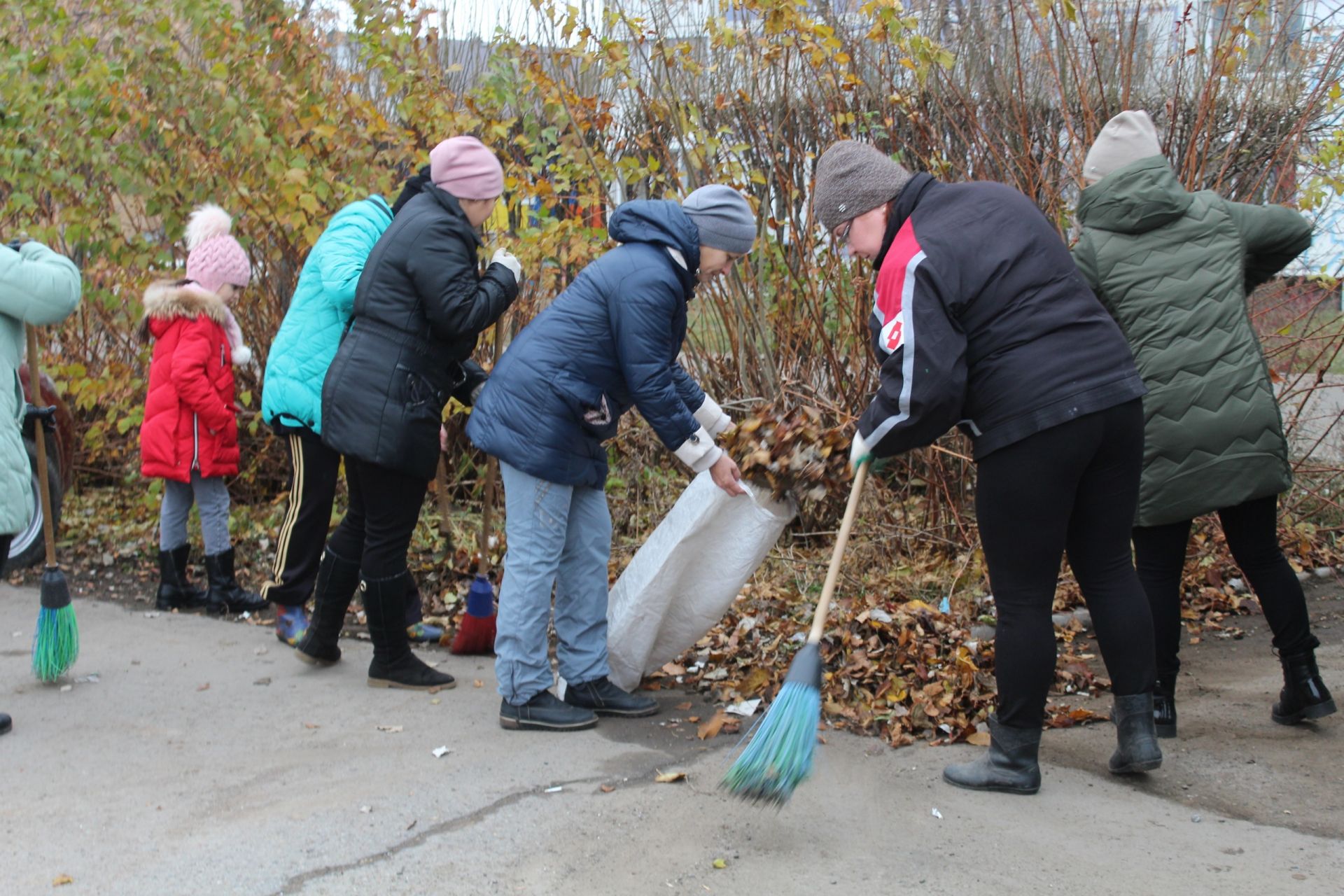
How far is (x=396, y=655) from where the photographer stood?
4.53 meters

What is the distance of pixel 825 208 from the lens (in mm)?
3436

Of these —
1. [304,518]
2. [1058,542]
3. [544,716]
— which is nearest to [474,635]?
[304,518]

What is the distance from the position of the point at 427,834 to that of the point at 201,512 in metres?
3.03

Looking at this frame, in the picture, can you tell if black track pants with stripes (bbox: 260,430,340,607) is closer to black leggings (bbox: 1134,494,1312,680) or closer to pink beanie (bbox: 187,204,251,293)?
pink beanie (bbox: 187,204,251,293)

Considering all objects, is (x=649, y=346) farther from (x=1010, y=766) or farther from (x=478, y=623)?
(x=478, y=623)

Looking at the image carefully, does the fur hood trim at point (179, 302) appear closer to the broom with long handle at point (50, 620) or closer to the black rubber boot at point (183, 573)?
the broom with long handle at point (50, 620)

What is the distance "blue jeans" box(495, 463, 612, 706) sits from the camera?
157 inches

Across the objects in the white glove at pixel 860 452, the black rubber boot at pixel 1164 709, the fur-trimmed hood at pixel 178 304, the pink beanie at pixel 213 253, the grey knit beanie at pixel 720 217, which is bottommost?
the black rubber boot at pixel 1164 709

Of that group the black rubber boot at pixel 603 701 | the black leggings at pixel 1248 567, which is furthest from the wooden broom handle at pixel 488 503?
the black leggings at pixel 1248 567

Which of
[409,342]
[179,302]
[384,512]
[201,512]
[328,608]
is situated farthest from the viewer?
[201,512]

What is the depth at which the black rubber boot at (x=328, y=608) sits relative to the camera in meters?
4.58

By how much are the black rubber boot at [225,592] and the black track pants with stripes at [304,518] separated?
2.39 ft

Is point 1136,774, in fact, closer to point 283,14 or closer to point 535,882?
point 535,882

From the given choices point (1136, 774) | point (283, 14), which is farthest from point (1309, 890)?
point (283, 14)
